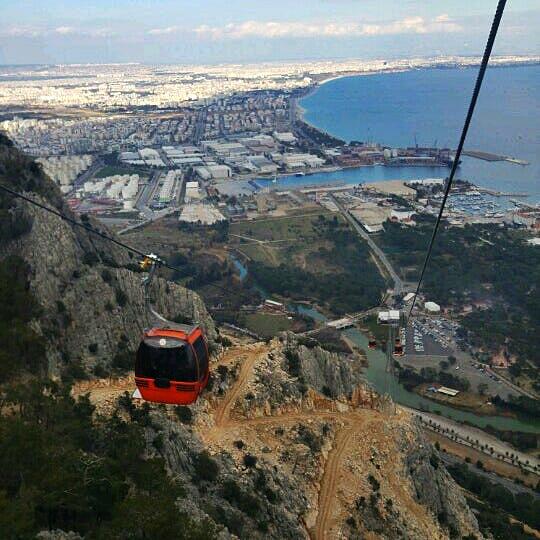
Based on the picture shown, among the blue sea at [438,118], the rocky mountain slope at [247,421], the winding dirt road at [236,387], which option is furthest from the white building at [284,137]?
the winding dirt road at [236,387]

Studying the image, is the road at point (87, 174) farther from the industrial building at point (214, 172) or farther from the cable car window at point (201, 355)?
the cable car window at point (201, 355)

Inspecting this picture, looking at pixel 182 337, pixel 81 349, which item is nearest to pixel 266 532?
pixel 182 337

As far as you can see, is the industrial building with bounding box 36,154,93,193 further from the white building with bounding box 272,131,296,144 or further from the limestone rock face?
the limestone rock face

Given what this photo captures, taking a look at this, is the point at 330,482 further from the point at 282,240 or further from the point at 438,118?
the point at 438,118

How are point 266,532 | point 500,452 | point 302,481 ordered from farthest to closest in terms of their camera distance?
point 500,452 → point 302,481 → point 266,532

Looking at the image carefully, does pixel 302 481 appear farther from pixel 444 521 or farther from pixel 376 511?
pixel 444 521

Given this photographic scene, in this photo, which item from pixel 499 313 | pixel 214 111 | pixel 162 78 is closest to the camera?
pixel 499 313
